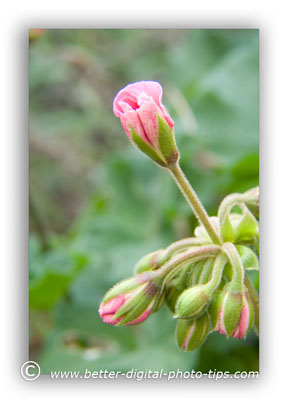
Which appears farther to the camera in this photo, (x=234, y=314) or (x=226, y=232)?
(x=226, y=232)

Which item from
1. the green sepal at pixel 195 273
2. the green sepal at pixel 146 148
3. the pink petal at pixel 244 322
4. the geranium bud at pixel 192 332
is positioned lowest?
the geranium bud at pixel 192 332

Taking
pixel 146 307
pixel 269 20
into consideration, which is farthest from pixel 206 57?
pixel 146 307

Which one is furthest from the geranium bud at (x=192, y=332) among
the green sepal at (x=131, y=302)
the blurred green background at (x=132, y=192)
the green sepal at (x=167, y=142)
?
the blurred green background at (x=132, y=192)

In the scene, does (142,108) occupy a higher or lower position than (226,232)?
higher

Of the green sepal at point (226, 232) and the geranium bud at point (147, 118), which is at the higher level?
the geranium bud at point (147, 118)

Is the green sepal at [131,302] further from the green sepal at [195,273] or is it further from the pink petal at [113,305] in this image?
the green sepal at [195,273]

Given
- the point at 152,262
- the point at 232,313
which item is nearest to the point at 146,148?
the point at 152,262

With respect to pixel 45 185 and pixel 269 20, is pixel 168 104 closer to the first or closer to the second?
pixel 45 185

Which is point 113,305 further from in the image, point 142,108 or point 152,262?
point 142,108

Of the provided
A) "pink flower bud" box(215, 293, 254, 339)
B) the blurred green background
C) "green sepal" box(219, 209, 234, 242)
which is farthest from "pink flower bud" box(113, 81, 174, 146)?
the blurred green background
